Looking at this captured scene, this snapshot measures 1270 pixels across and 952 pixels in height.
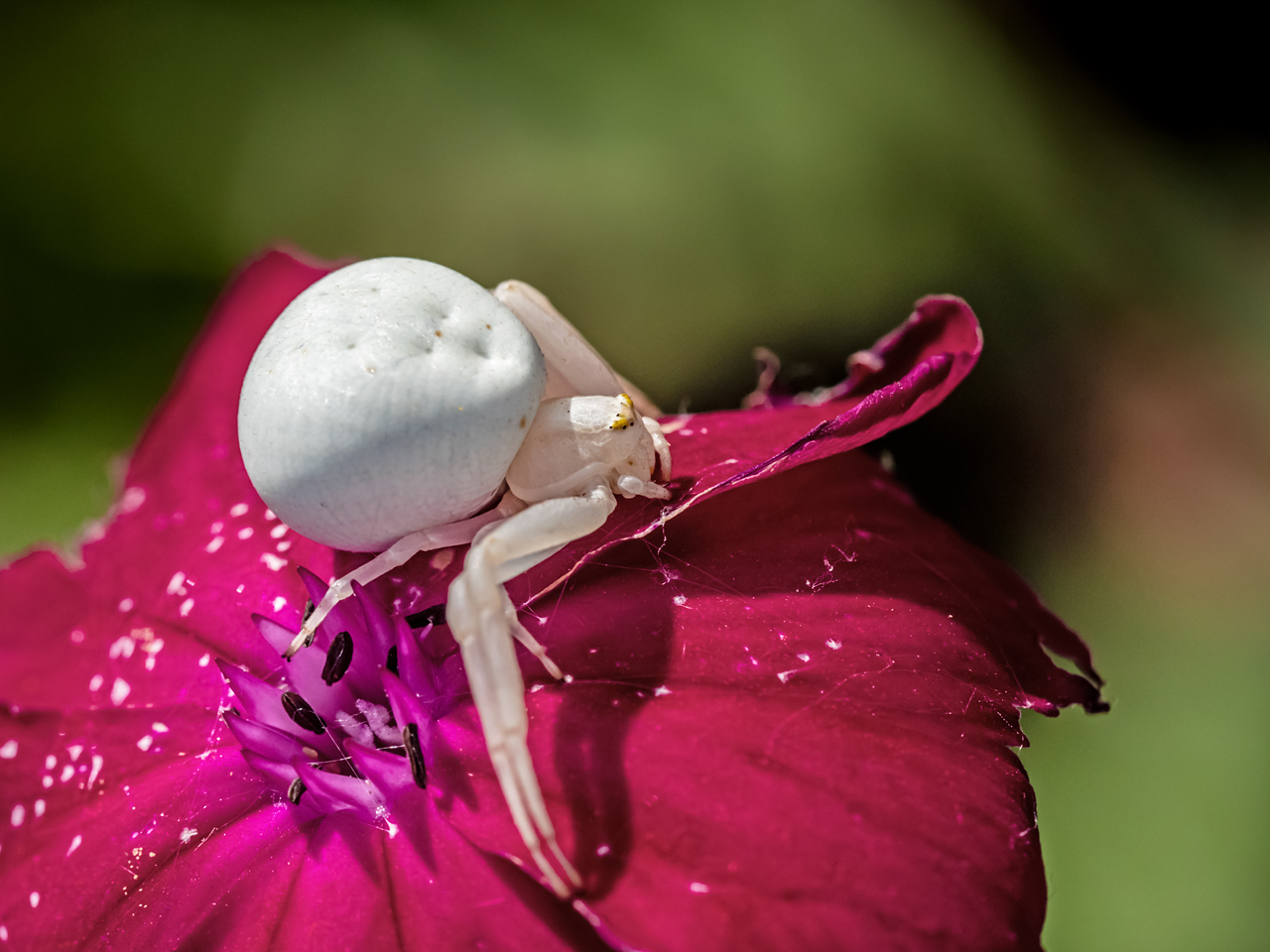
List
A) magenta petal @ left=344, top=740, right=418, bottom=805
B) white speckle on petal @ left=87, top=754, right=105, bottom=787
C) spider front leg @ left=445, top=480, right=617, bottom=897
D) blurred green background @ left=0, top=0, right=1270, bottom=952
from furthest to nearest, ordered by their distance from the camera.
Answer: blurred green background @ left=0, top=0, right=1270, bottom=952
white speckle on petal @ left=87, top=754, right=105, bottom=787
magenta petal @ left=344, top=740, right=418, bottom=805
spider front leg @ left=445, top=480, right=617, bottom=897

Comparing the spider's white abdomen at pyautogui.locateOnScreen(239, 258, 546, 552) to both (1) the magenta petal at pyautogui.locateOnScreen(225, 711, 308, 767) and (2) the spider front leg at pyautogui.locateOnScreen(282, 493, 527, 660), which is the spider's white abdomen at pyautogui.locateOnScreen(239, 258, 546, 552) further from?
(1) the magenta petal at pyautogui.locateOnScreen(225, 711, 308, 767)

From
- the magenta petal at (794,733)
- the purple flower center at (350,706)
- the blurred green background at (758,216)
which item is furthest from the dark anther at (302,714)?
the blurred green background at (758,216)

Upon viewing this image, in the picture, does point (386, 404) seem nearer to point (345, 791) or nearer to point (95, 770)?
point (345, 791)

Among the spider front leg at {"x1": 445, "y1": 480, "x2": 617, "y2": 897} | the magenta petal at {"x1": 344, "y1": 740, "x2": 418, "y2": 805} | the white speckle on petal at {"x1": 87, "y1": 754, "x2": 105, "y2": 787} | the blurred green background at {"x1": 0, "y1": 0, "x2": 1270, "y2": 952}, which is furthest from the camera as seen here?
the blurred green background at {"x1": 0, "y1": 0, "x2": 1270, "y2": 952}

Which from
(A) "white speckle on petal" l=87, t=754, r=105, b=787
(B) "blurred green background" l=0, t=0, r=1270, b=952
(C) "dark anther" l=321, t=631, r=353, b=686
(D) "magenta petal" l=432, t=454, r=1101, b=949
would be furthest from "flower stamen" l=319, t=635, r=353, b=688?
(B) "blurred green background" l=0, t=0, r=1270, b=952


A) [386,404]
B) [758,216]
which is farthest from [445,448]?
[758,216]

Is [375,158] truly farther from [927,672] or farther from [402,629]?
[927,672]
